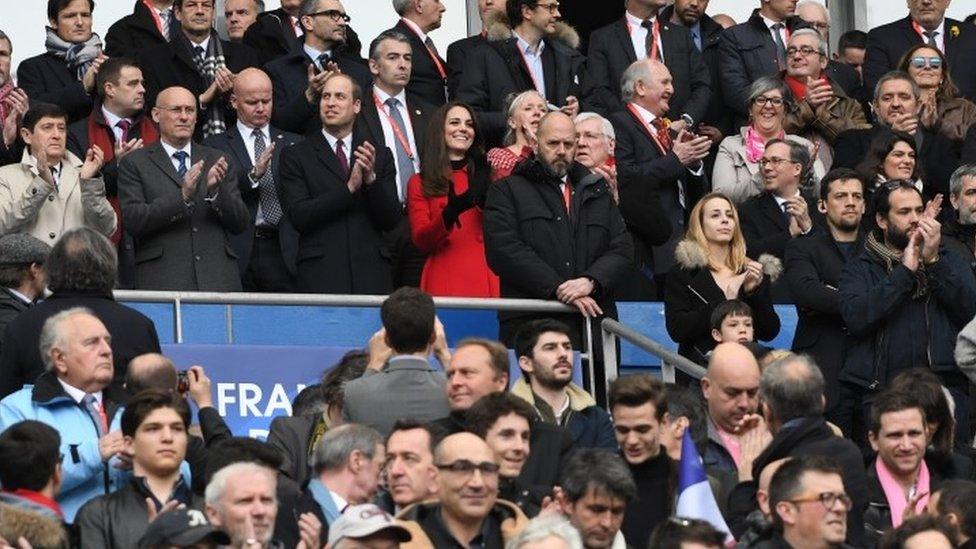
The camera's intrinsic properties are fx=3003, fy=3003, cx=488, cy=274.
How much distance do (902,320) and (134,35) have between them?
5.51 metres

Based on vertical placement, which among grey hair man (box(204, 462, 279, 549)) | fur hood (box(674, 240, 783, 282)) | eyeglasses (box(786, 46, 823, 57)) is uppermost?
eyeglasses (box(786, 46, 823, 57))

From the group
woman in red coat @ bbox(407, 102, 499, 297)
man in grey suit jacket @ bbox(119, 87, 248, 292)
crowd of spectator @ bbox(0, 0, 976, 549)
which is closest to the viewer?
crowd of spectator @ bbox(0, 0, 976, 549)

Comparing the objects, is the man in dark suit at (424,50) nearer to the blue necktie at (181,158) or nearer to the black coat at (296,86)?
the black coat at (296,86)

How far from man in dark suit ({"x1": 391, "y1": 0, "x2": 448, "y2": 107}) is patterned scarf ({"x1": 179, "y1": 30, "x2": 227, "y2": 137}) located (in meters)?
1.32

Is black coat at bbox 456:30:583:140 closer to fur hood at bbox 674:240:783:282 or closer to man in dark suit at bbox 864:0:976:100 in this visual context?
fur hood at bbox 674:240:783:282

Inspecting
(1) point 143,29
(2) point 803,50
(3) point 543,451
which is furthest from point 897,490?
(1) point 143,29

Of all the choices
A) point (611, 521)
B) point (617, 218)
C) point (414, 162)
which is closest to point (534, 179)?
point (617, 218)

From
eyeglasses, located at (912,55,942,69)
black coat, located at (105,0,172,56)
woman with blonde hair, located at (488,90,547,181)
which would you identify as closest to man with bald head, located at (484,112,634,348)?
woman with blonde hair, located at (488,90,547,181)

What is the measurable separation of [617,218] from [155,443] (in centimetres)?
474

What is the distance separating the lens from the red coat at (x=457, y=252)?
17594mm

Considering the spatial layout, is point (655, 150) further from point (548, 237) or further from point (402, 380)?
point (402, 380)

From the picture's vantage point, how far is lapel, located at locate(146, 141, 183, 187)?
17266 mm

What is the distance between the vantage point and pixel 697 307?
16.9m

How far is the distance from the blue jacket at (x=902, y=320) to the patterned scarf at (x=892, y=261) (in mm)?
25
